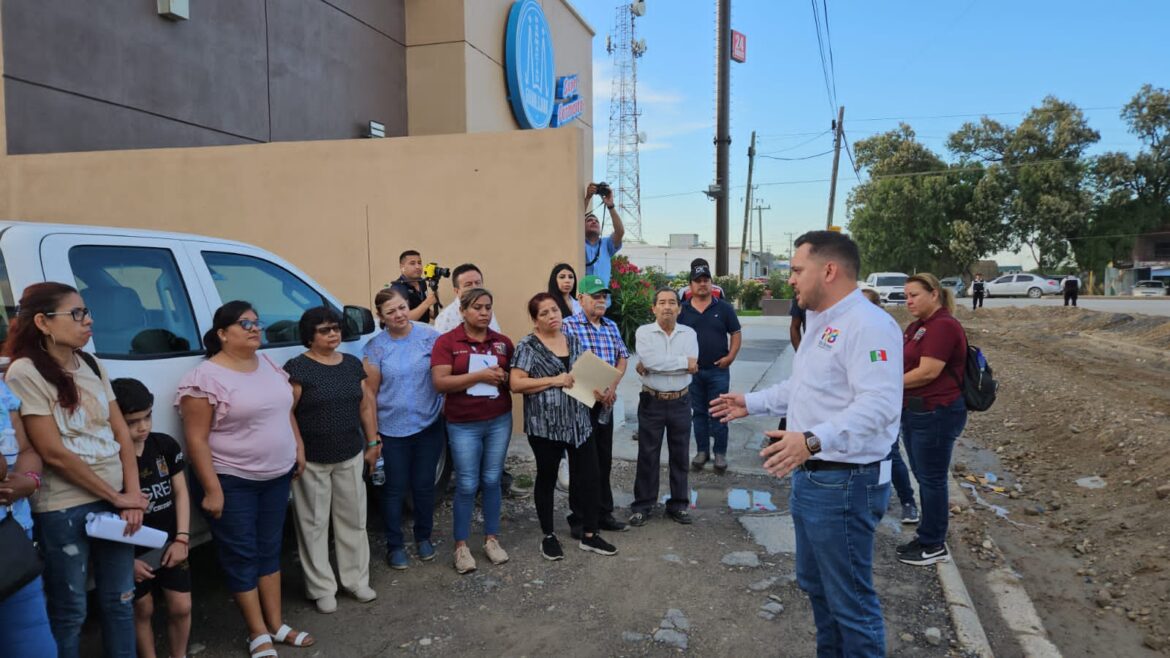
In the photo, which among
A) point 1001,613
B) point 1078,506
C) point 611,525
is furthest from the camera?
point 1078,506

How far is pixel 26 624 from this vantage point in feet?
7.96

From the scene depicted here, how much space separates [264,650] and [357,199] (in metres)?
4.93

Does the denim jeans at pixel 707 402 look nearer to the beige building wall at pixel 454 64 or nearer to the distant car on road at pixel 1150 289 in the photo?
the beige building wall at pixel 454 64

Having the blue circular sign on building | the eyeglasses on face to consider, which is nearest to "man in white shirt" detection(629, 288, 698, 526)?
the eyeglasses on face

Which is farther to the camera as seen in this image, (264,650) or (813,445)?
(264,650)

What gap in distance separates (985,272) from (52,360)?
66.3 metres

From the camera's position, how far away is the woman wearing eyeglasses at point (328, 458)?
3932mm

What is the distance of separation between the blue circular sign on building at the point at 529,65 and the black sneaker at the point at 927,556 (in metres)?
10.4

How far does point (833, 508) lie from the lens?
2832 millimetres

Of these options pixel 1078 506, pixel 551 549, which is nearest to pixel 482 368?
pixel 551 549

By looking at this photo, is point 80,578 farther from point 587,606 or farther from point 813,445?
point 813,445

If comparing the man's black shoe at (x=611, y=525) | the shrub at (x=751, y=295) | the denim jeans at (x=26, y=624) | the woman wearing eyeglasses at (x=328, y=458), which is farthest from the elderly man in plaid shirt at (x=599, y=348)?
the shrub at (x=751, y=295)

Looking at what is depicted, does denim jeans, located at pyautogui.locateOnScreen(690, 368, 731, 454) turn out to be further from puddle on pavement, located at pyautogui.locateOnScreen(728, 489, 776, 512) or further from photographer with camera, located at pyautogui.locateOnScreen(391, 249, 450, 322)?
photographer with camera, located at pyautogui.locateOnScreen(391, 249, 450, 322)

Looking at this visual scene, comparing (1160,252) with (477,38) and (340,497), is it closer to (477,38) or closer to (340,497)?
(477,38)
